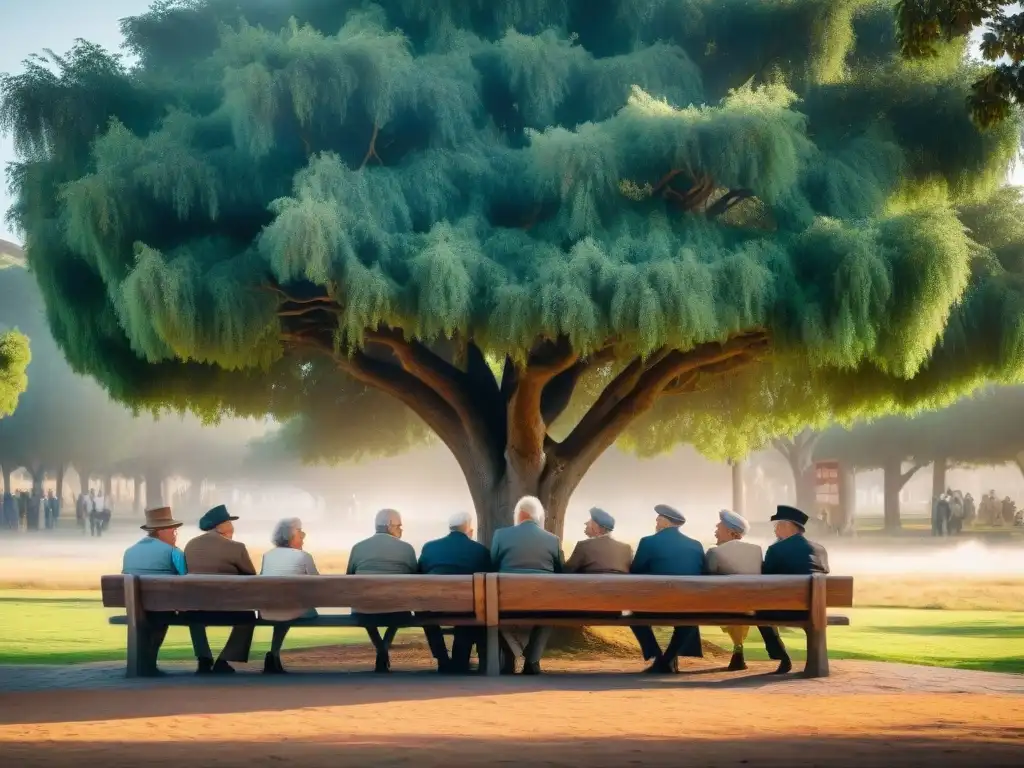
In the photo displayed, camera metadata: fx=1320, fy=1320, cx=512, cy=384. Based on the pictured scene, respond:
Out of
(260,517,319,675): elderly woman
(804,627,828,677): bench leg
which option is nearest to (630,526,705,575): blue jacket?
(804,627,828,677): bench leg

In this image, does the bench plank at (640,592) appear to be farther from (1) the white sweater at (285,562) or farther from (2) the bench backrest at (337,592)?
(1) the white sweater at (285,562)

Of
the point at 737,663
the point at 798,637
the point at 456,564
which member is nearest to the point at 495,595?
the point at 456,564

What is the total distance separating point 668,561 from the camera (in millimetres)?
12484

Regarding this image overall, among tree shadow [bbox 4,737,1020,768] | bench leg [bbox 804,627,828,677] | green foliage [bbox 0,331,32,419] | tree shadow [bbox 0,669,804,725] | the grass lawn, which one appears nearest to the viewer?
tree shadow [bbox 4,737,1020,768]

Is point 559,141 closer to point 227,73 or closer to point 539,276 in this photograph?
point 539,276

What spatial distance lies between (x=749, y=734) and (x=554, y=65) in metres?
9.24

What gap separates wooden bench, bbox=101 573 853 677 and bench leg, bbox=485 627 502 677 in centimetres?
9

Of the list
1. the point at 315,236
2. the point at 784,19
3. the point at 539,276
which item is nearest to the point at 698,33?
the point at 784,19

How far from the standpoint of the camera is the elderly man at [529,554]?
12.4 meters

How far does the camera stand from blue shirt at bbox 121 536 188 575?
12430 mm

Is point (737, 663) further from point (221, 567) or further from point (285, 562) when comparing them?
point (221, 567)

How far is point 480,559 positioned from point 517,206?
4508 mm

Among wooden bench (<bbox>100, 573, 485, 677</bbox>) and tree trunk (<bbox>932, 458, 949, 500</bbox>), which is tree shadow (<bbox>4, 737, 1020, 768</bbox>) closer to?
wooden bench (<bbox>100, 573, 485, 677</bbox>)

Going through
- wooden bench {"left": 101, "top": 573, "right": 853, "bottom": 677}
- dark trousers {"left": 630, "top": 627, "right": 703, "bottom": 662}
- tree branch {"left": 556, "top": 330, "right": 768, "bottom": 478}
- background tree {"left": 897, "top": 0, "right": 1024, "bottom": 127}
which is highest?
background tree {"left": 897, "top": 0, "right": 1024, "bottom": 127}
